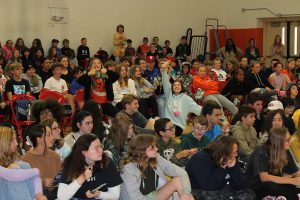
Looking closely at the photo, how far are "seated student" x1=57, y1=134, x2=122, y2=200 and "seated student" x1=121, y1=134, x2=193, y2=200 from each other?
176 mm

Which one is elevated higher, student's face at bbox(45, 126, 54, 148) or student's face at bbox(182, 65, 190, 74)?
student's face at bbox(182, 65, 190, 74)

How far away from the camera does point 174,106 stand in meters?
9.09

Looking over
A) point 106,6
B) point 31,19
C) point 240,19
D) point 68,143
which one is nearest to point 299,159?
point 68,143

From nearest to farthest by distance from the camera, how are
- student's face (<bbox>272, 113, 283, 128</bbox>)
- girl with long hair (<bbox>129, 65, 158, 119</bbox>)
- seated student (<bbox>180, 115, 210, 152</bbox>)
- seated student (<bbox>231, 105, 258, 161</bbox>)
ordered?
seated student (<bbox>180, 115, 210, 152</bbox>) < student's face (<bbox>272, 113, 283, 128</bbox>) < seated student (<bbox>231, 105, 258, 161</bbox>) < girl with long hair (<bbox>129, 65, 158, 119</bbox>)

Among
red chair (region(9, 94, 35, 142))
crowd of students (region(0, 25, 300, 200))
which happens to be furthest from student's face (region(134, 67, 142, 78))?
red chair (region(9, 94, 35, 142))

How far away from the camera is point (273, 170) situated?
5262mm

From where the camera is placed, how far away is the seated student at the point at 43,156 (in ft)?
16.6

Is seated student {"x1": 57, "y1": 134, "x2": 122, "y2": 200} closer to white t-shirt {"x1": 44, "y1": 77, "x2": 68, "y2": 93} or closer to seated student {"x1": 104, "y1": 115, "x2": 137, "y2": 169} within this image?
seated student {"x1": 104, "y1": 115, "x2": 137, "y2": 169}

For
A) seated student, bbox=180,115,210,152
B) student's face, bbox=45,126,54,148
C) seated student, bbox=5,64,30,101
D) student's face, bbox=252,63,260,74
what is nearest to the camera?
student's face, bbox=45,126,54,148

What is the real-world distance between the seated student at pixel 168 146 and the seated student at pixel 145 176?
0.79 m

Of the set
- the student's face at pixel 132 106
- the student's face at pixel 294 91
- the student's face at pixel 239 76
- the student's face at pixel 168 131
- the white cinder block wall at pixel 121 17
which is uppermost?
the white cinder block wall at pixel 121 17

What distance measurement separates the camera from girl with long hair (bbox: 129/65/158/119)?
9.93 metres

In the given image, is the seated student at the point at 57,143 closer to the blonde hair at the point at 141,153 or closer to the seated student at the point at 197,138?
the blonde hair at the point at 141,153

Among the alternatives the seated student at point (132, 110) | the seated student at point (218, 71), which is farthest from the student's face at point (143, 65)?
the seated student at point (132, 110)
